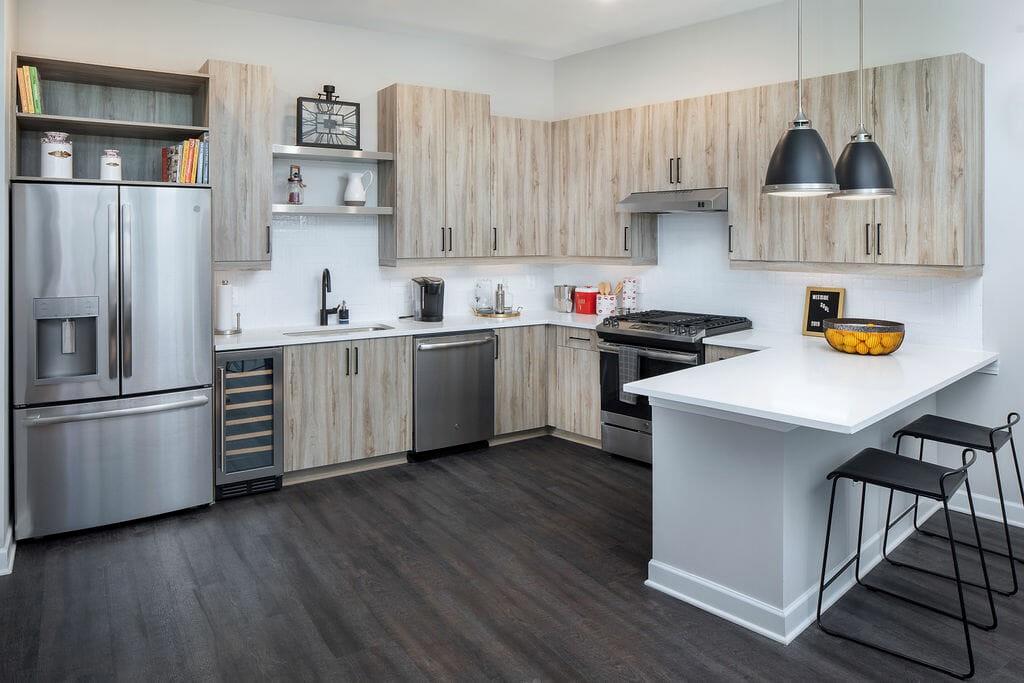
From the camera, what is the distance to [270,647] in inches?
107

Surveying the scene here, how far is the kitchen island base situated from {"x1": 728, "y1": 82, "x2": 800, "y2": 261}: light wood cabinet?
144cm

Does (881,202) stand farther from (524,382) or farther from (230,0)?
(230,0)

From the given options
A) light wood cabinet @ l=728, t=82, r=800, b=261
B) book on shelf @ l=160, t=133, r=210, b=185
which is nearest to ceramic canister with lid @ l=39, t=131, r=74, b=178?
book on shelf @ l=160, t=133, r=210, b=185

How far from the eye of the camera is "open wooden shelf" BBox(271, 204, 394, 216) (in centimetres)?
459

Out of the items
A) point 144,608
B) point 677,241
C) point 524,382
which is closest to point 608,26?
Result: point 677,241

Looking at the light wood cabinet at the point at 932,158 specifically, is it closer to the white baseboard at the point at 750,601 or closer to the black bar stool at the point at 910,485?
the black bar stool at the point at 910,485

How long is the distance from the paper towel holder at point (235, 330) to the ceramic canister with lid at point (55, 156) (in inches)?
45.0

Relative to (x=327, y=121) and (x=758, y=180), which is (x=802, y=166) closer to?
(x=758, y=180)

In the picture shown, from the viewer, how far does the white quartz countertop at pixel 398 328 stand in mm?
4320

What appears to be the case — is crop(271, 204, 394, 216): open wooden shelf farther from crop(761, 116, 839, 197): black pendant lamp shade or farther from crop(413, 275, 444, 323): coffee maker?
crop(761, 116, 839, 197): black pendant lamp shade

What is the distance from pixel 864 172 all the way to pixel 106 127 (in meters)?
3.73

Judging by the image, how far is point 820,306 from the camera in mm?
4461

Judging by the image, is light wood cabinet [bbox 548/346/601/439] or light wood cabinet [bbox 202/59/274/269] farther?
light wood cabinet [bbox 548/346/601/439]

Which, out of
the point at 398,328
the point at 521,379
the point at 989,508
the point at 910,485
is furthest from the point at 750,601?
the point at 398,328
